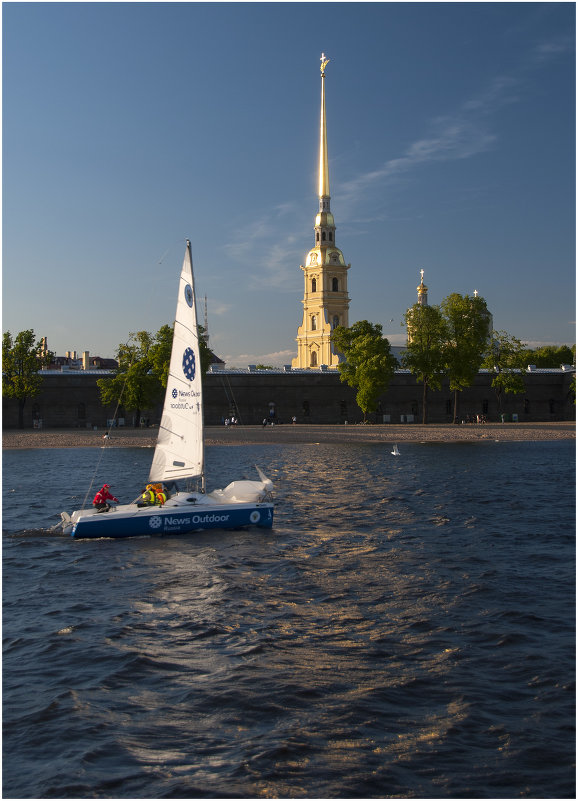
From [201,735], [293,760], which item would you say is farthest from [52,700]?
[293,760]

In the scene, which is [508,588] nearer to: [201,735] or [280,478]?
[201,735]

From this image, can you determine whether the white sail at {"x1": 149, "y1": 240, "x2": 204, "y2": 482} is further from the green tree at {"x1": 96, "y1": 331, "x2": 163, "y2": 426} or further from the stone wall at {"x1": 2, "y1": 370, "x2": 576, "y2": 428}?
the stone wall at {"x1": 2, "y1": 370, "x2": 576, "y2": 428}

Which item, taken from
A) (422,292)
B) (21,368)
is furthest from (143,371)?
(422,292)

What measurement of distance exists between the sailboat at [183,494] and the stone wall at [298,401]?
5441 centimetres

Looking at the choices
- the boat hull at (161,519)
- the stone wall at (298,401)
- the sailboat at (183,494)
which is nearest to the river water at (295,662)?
the boat hull at (161,519)

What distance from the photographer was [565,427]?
73.1m

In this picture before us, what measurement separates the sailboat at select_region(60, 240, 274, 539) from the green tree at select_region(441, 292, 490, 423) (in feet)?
172

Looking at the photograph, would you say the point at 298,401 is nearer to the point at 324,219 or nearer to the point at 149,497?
the point at 324,219

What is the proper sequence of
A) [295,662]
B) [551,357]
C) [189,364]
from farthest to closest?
[551,357] → [189,364] → [295,662]

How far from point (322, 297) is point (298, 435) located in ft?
194

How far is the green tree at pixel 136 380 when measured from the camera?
6781 cm

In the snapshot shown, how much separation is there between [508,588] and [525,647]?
12.3ft

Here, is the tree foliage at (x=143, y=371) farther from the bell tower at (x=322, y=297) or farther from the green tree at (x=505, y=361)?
the bell tower at (x=322, y=297)

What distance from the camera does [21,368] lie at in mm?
72688
